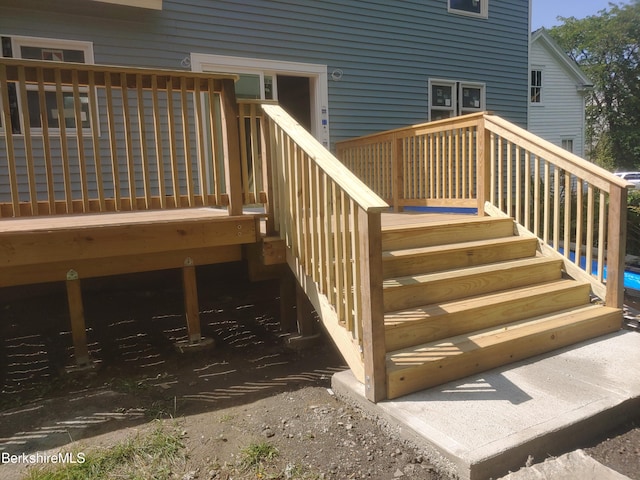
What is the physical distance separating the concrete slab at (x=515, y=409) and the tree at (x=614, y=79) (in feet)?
101

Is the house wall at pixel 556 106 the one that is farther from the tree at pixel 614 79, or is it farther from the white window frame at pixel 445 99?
the tree at pixel 614 79

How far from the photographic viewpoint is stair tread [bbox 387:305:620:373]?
2.74 meters

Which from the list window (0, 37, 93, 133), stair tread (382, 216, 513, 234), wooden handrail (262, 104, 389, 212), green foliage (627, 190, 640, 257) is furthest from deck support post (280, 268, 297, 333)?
green foliage (627, 190, 640, 257)

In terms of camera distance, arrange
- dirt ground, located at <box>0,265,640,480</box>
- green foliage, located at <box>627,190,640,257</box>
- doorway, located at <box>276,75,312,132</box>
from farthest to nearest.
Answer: doorway, located at <box>276,75,312,132</box>
green foliage, located at <box>627,190,640,257</box>
dirt ground, located at <box>0,265,640,480</box>

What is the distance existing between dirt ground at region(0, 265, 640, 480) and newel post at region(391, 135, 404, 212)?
204 cm

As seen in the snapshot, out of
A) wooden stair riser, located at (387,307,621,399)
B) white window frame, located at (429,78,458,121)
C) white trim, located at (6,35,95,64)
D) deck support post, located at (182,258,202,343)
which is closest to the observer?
wooden stair riser, located at (387,307,621,399)

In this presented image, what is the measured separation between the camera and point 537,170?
4016 millimetres

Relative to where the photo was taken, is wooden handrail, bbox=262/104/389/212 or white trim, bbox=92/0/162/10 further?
white trim, bbox=92/0/162/10

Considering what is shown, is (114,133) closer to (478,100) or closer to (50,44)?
(50,44)

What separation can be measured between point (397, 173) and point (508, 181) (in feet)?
5.26

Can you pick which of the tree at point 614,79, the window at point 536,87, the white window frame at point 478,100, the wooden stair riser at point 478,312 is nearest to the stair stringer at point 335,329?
the wooden stair riser at point 478,312

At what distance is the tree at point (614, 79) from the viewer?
1196 inches

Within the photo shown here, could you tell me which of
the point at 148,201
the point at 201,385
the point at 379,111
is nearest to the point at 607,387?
the point at 201,385

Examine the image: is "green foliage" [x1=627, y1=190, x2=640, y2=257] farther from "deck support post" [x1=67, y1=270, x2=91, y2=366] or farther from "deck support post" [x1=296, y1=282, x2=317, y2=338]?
"deck support post" [x1=67, y1=270, x2=91, y2=366]
